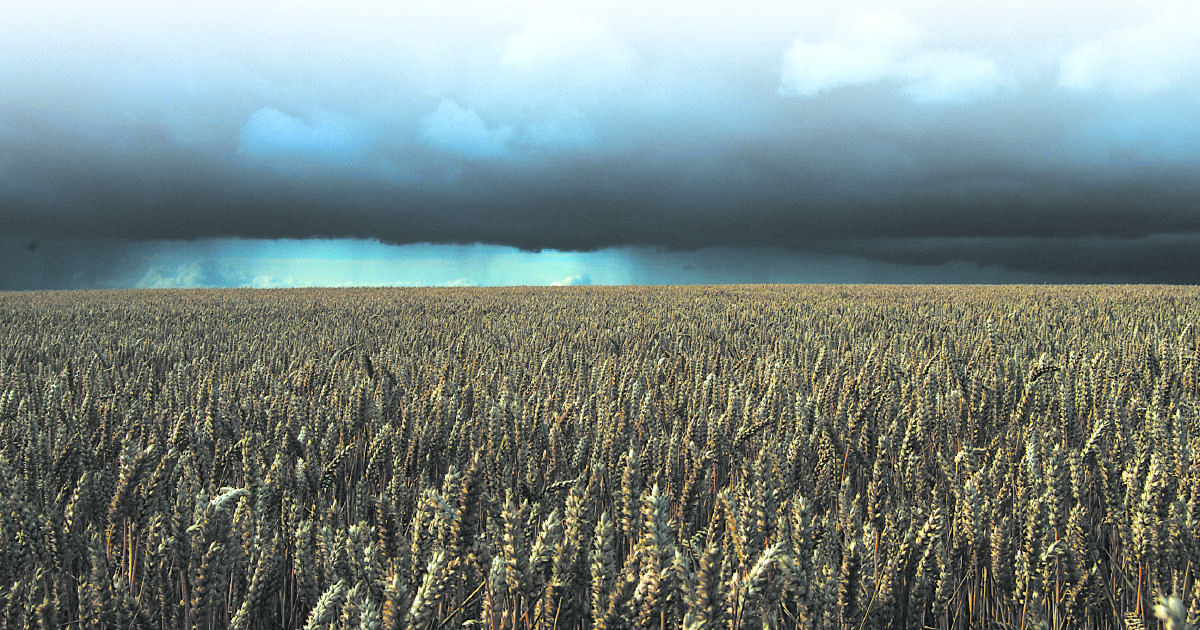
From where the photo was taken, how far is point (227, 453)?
248 cm

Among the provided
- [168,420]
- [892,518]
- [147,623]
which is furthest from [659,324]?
[147,623]

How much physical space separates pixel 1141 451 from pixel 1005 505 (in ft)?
2.59

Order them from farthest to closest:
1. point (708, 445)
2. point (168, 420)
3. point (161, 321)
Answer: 1. point (161, 321)
2. point (168, 420)
3. point (708, 445)

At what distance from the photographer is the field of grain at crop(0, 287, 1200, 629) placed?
3.67ft

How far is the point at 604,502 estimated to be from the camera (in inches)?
90.9

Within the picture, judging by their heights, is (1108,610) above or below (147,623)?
below

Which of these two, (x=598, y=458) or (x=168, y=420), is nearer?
(x=598, y=458)

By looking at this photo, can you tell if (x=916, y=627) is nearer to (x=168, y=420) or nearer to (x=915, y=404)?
(x=915, y=404)

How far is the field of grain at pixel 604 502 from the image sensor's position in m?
1.12

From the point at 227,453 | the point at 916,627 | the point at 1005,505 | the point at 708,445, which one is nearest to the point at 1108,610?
the point at 1005,505

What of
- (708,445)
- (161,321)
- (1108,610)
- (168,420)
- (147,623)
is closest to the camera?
(147,623)

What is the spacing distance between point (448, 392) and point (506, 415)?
0.53 m

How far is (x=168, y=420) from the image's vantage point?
119 inches

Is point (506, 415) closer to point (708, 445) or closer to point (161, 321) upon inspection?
point (708, 445)
